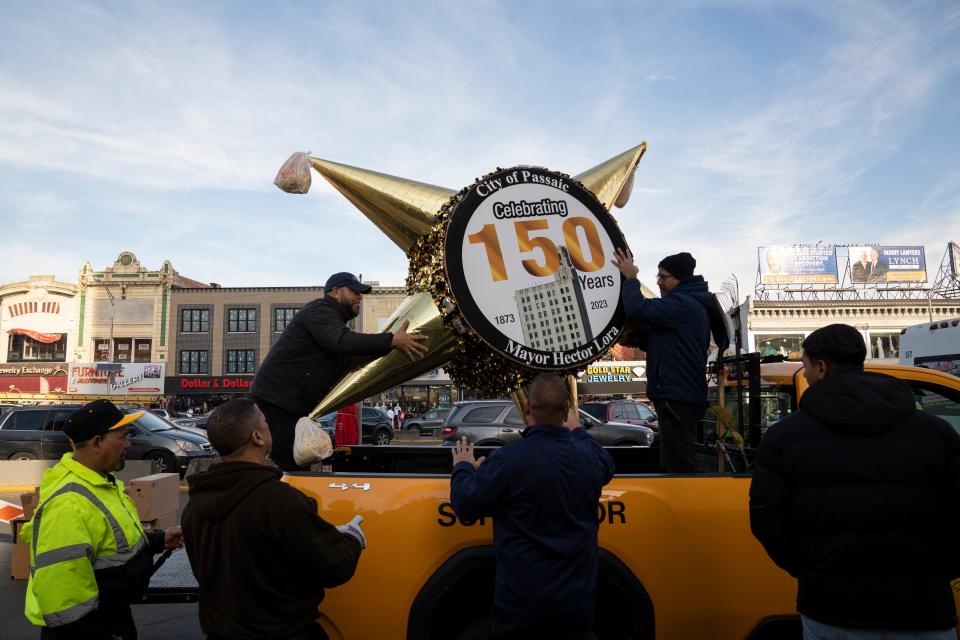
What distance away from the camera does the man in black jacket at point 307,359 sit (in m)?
3.58

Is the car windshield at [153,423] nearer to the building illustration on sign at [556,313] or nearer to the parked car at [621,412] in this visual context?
the parked car at [621,412]

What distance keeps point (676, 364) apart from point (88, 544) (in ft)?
9.01

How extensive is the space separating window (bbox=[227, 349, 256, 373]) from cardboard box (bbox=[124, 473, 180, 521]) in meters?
39.8

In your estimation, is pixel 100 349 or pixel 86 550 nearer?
pixel 86 550

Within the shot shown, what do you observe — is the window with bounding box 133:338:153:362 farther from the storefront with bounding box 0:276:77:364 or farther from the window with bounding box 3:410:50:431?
the window with bounding box 3:410:50:431

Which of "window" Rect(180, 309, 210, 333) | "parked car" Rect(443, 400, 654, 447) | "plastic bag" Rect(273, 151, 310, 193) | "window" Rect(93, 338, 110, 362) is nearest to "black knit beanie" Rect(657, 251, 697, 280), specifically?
"plastic bag" Rect(273, 151, 310, 193)

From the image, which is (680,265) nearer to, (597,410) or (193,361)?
(597,410)

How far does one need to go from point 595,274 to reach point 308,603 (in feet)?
7.49

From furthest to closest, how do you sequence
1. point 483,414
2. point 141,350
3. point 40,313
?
1. point 141,350
2. point 40,313
3. point 483,414

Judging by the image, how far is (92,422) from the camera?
2691 mm

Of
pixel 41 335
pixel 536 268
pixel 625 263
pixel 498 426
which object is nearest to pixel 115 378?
pixel 41 335

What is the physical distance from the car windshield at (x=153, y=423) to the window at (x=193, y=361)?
3183 cm

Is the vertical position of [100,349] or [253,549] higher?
[100,349]

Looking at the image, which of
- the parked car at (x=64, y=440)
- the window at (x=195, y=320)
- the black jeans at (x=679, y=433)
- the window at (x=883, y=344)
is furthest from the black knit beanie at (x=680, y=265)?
the window at (x=883, y=344)
